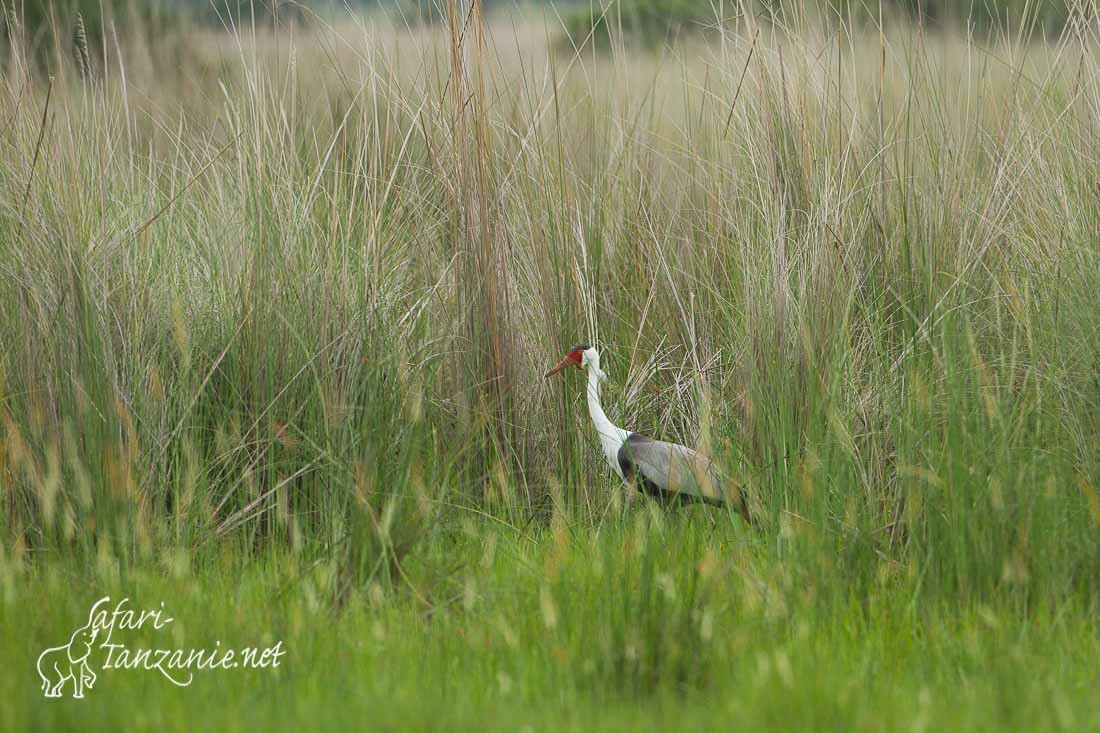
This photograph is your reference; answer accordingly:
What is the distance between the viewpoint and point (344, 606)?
2.57m

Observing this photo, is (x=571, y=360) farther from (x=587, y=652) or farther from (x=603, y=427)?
(x=587, y=652)

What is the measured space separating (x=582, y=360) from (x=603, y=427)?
222 mm

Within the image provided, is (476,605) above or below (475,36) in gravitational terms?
below

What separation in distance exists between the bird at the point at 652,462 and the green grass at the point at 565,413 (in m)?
0.08

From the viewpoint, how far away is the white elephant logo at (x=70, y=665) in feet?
7.25

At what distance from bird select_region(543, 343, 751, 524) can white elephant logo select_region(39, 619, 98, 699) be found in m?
1.40

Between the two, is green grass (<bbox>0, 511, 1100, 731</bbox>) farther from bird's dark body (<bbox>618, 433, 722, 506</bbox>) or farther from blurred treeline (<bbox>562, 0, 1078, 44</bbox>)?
blurred treeline (<bbox>562, 0, 1078, 44</bbox>)

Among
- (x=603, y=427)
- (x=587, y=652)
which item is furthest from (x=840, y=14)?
(x=587, y=652)

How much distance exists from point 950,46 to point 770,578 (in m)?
2.46

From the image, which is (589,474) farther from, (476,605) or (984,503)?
(984,503)

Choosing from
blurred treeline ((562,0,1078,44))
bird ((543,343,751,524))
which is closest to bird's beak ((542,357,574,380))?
bird ((543,343,751,524))

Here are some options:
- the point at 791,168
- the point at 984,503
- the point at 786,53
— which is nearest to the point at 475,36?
the point at 791,168

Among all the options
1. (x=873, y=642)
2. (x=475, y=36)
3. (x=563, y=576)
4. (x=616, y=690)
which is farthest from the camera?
(x=475, y=36)

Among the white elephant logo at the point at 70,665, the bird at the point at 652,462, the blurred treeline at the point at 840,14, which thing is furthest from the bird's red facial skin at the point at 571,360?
the white elephant logo at the point at 70,665
